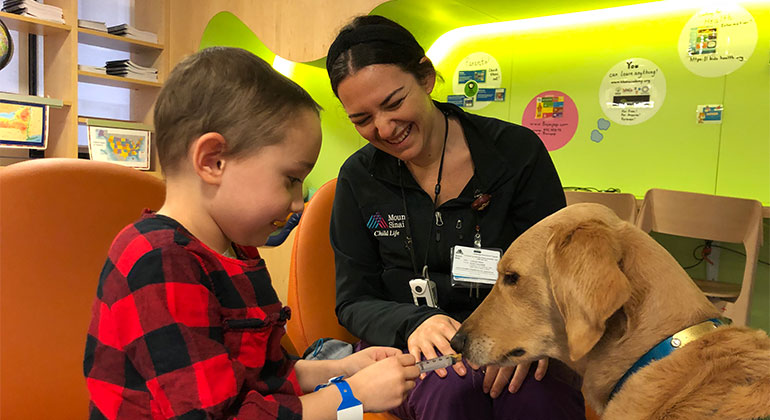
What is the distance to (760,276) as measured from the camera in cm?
362

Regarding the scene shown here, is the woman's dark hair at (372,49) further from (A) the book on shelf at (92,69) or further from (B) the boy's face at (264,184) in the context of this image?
(A) the book on shelf at (92,69)

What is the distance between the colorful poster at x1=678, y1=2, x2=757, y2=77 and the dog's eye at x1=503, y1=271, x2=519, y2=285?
3309 mm

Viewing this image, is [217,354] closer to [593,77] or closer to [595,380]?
[595,380]

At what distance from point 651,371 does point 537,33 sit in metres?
3.80

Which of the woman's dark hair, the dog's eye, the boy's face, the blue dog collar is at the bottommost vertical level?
the blue dog collar

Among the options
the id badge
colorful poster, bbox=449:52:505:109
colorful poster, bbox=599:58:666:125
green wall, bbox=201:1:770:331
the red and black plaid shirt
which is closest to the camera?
the red and black plaid shirt

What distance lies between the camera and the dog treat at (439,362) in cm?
120

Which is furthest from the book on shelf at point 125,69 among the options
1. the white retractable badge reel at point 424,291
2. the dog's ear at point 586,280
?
the dog's ear at point 586,280

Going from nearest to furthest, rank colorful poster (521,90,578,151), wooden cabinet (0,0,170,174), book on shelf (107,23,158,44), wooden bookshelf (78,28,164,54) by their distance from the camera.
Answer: colorful poster (521,90,578,151) < wooden cabinet (0,0,170,174) < wooden bookshelf (78,28,164,54) < book on shelf (107,23,158,44)

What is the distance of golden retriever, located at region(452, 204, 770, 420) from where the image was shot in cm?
97

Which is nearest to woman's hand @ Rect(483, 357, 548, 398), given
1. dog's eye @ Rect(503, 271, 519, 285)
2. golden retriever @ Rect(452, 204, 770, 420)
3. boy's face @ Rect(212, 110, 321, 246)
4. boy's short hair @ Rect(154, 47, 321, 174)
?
golden retriever @ Rect(452, 204, 770, 420)

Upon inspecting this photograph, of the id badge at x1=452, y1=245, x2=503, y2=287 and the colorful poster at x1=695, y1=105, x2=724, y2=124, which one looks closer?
the id badge at x1=452, y1=245, x2=503, y2=287

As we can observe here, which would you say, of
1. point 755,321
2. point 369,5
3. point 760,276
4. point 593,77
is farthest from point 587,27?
point 755,321

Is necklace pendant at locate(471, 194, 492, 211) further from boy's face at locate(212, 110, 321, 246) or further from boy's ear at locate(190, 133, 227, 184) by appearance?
boy's ear at locate(190, 133, 227, 184)
